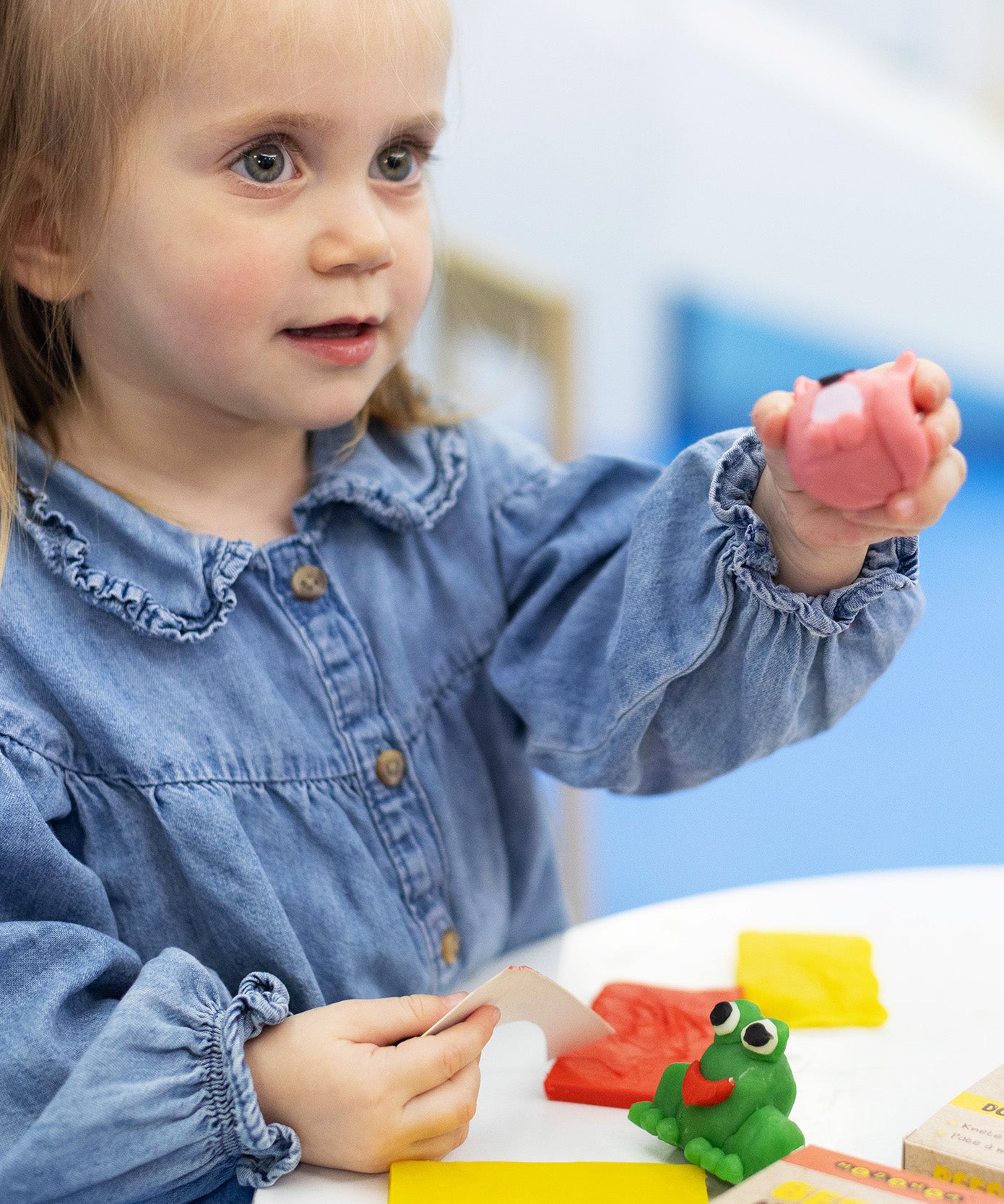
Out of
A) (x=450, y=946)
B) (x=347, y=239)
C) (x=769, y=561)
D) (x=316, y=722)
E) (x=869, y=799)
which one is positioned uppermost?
(x=347, y=239)

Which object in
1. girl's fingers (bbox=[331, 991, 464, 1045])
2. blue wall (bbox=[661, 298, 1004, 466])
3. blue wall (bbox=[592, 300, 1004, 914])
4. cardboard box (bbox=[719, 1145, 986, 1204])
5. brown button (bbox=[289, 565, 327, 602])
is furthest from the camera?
blue wall (bbox=[661, 298, 1004, 466])

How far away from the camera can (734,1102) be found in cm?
46

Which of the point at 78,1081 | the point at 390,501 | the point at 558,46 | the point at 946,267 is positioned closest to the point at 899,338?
the point at 946,267

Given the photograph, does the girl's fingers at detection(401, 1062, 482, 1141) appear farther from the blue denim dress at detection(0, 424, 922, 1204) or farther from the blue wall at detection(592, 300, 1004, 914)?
the blue wall at detection(592, 300, 1004, 914)

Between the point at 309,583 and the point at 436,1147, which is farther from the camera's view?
the point at 309,583

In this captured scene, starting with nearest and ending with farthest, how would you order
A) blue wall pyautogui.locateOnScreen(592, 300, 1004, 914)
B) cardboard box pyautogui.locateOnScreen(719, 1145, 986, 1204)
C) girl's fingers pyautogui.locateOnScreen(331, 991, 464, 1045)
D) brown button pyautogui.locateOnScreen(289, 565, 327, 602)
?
1. cardboard box pyautogui.locateOnScreen(719, 1145, 986, 1204)
2. girl's fingers pyautogui.locateOnScreen(331, 991, 464, 1045)
3. brown button pyautogui.locateOnScreen(289, 565, 327, 602)
4. blue wall pyautogui.locateOnScreen(592, 300, 1004, 914)

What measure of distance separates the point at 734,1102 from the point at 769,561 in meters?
0.22

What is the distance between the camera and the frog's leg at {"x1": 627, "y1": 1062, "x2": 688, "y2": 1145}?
18.9 inches

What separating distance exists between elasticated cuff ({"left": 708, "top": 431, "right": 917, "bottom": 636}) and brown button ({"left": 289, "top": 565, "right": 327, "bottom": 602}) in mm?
219

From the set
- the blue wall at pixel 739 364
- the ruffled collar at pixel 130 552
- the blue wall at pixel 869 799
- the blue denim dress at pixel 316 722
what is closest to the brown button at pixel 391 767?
the blue denim dress at pixel 316 722

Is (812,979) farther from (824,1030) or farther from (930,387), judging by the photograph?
(930,387)

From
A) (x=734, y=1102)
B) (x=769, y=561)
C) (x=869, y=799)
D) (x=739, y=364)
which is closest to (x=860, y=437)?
(x=769, y=561)

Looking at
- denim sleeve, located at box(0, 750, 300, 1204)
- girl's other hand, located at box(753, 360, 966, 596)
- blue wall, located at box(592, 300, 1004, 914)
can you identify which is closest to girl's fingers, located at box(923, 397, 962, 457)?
girl's other hand, located at box(753, 360, 966, 596)

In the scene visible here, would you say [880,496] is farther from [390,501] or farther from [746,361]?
[746,361]
